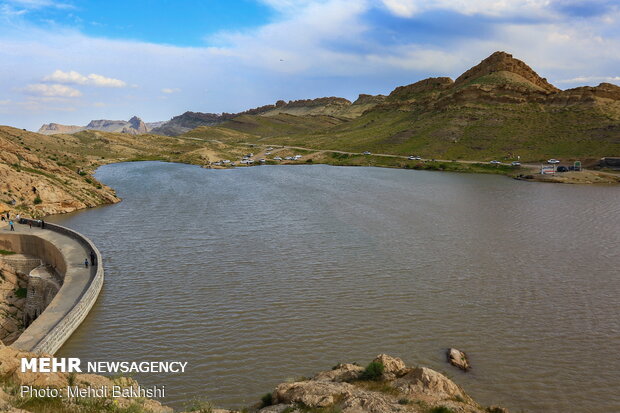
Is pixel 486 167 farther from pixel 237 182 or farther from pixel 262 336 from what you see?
pixel 262 336

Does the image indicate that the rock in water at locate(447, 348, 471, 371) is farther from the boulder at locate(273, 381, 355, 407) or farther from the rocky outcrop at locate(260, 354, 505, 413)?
the boulder at locate(273, 381, 355, 407)

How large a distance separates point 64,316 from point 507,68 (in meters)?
Result: 153

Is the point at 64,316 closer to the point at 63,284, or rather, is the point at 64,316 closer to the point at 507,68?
the point at 63,284

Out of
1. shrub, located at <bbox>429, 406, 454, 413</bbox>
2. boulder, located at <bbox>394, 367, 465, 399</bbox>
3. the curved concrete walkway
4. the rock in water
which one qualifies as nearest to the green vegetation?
boulder, located at <bbox>394, 367, 465, 399</bbox>

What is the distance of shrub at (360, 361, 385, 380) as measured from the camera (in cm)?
1493

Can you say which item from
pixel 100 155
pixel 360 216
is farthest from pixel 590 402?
pixel 100 155

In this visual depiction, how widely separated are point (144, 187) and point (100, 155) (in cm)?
7160

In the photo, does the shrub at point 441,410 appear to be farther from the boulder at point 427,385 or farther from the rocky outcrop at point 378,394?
the boulder at point 427,385

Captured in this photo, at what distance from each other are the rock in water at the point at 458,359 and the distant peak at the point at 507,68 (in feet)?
470

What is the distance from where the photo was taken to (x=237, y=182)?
8312 centimetres

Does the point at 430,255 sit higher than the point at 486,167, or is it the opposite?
the point at 486,167

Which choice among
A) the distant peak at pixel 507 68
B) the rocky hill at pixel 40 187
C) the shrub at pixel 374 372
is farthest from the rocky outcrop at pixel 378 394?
the distant peak at pixel 507 68

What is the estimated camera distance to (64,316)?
21859 mm

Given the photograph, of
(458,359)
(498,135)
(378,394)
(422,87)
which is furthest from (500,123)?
(378,394)
